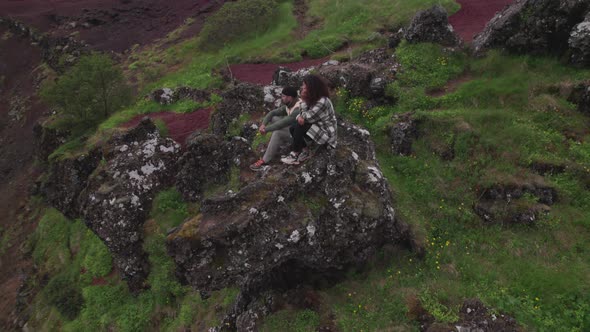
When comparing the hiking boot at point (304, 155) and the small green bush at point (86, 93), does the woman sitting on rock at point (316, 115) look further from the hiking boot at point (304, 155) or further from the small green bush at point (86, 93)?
the small green bush at point (86, 93)

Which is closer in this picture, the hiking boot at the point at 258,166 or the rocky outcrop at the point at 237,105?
the hiking boot at the point at 258,166

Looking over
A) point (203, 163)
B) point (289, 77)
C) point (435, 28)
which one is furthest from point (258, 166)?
Answer: point (435, 28)

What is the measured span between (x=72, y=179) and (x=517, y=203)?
875 inches

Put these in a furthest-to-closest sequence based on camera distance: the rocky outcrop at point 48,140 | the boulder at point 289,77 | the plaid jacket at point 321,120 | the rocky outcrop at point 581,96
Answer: the rocky outcrop at point 48,140
the boulder at point 289,77
the rocky outcrop at point 581,96
the plaid jacket at point 321,120

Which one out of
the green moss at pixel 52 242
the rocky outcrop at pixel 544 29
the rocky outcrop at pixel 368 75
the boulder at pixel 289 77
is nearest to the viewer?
the rocky outcrop at pixel 544 29

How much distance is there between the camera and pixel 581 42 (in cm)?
1554

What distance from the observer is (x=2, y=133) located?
40312 millimetres

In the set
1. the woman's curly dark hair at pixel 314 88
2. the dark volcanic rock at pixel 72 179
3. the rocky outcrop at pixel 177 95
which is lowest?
the dark volcanic rock at pixel 72 179

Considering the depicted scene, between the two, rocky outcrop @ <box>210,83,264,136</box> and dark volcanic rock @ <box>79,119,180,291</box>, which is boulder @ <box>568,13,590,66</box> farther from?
dark volcanic rock @ <box>79,119,180,291</box>

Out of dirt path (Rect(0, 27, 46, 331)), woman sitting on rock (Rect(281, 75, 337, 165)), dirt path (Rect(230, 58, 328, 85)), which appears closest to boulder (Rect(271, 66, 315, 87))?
dirt path (Rect(230, 58, 328, 85))

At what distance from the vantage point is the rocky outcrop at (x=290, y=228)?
10250 mm

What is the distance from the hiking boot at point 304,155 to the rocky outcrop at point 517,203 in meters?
6.54

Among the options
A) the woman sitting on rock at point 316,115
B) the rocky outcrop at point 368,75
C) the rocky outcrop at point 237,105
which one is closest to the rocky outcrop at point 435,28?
the rocky outcrop at point 368,75

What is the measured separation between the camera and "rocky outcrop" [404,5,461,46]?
20047 millimetres
